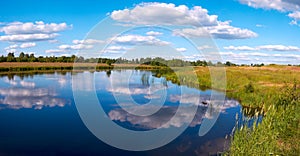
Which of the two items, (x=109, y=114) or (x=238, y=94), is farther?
(x=238, y=94)

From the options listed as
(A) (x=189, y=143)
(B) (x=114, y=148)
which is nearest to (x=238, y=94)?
(A) (x=189, y=143)

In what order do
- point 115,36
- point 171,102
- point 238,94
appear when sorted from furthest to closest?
1. point 238,94
2. point 171,102
3. point 115,36

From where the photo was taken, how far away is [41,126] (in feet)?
49.5

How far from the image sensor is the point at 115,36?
392 inches

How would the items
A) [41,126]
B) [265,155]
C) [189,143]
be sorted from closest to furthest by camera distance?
1. [265,155]
2. [189,143]
3. [41,126]

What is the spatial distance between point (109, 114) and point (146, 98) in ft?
18.7

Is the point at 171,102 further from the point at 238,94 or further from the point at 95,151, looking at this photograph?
the point at 95,151

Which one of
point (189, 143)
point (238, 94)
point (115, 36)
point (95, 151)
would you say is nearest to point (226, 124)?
point (189, 143)

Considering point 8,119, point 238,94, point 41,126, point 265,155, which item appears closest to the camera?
point 265,155

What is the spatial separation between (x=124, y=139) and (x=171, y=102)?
9532 mm

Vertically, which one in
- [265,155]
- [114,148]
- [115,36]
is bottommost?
[114,148]

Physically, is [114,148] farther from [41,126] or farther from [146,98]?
[146,98]

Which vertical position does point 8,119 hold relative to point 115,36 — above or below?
below

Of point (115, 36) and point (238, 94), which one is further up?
point (115, 36)
